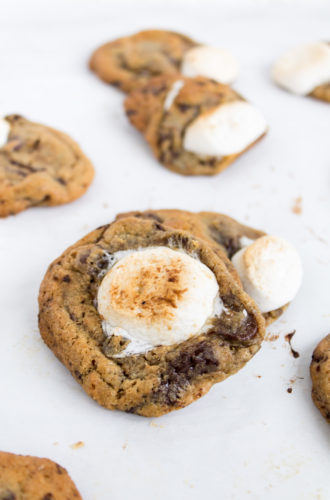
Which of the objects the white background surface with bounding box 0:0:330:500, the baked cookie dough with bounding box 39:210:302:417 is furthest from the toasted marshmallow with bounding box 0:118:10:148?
the baked cookie dough with bounding box 39:210:302:417

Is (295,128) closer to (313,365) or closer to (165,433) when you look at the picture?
(313,365)

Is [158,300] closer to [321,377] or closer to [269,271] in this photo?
[269,271]

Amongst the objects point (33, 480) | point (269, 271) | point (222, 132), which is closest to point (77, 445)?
point (33, 480)

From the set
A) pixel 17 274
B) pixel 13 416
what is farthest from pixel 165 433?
pixel 17 274

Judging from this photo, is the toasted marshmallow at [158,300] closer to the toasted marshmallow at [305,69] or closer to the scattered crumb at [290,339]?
the scattered crumb at [290,339]

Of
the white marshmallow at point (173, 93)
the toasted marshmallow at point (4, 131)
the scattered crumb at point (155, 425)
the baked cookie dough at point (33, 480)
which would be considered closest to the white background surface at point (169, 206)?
the scattered crumb at point (155, 425)

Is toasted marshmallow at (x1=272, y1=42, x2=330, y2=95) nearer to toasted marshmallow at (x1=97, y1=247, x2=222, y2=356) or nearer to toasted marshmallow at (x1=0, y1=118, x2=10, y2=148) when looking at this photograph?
toasted marshmallow at (x1=0, y1=118, x2=10, y2=148)
